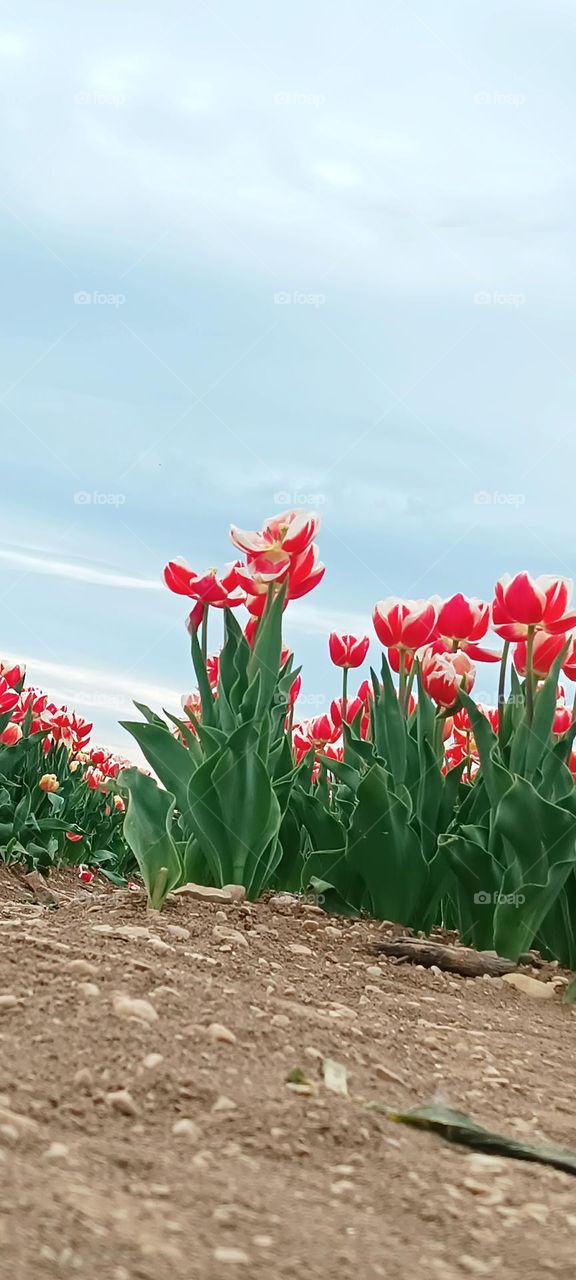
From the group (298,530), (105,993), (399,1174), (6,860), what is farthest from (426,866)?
(6,860)

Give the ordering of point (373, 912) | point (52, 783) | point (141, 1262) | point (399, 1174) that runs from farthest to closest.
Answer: point (52, 783), point (373, 912), point (399, 1174), point (141, 1262)

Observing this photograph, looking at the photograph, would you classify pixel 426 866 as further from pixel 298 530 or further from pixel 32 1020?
pixel 32 1020

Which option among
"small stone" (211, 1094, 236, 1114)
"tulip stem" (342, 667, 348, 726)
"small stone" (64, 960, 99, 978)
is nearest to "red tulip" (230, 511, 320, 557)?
"tulip stem" (342, 667, 348, 726)

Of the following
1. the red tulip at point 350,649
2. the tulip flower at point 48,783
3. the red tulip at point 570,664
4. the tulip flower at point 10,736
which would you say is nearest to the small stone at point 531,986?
the red tulip at point 570,664

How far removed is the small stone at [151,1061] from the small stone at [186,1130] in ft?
0.62

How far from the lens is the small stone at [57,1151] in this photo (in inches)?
59.4

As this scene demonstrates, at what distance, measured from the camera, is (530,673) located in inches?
152

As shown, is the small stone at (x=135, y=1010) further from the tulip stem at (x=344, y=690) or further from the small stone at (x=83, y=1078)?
the tulip stem at (x=344, y=690)

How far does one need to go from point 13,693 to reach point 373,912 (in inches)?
131

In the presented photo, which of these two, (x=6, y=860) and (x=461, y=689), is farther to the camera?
(x=6, y=860)

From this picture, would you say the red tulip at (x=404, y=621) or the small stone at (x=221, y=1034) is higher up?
the red tulip at (x=404, y=621)

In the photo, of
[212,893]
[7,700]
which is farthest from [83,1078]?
[7,700]

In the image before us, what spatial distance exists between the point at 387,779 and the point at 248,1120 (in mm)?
2280

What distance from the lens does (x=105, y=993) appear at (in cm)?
221
